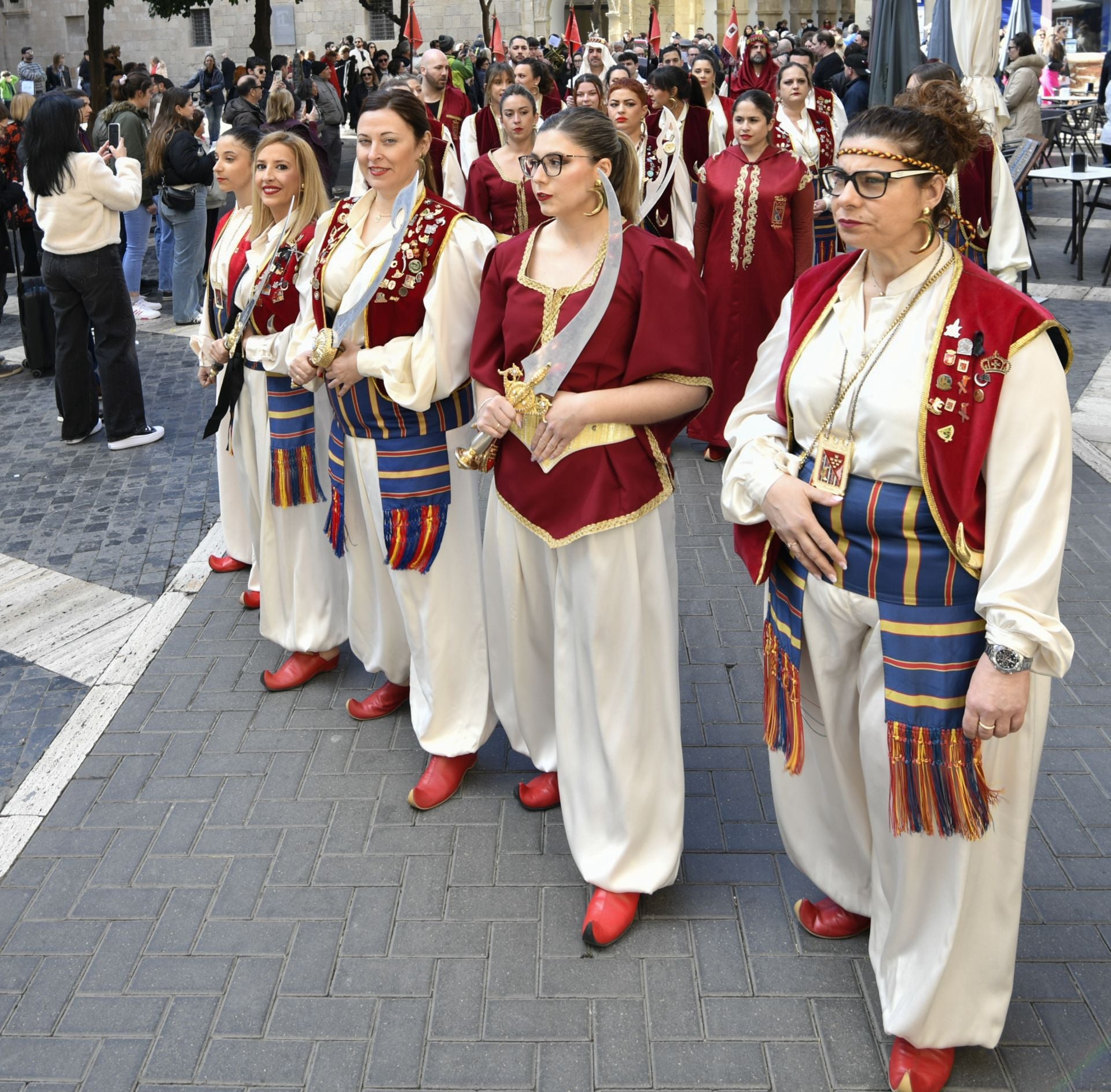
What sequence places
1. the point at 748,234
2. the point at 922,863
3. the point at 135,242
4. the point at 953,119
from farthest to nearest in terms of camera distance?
the point at 135,242 < the point at 748,234 < the point at 922,863 < the point at 953,119

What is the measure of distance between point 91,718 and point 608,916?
2328mm

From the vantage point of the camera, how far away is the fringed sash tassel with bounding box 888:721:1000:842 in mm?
2564

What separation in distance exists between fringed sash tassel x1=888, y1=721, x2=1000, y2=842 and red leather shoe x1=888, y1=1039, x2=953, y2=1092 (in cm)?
57

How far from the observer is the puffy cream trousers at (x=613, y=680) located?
323 centimetres

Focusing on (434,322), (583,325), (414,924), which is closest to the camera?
(583,325)

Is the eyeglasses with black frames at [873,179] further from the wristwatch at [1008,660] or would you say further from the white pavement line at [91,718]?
the white pavement line at [91,718]

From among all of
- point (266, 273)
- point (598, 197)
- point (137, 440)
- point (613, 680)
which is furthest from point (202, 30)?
point (613, 680)

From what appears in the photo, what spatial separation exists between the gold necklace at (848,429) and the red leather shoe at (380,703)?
7.44 feet

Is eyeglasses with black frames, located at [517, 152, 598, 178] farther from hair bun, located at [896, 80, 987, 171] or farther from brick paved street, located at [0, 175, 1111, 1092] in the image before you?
brick paved street, located at [0, 175, 1111, 1092]

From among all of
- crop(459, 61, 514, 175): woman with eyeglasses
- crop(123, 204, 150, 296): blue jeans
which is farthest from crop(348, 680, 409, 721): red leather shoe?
crop(123, 204, 150, 296): blue jeans

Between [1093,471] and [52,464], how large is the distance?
20.4 ft

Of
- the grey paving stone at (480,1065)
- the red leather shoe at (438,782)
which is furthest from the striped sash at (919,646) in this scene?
the red leather shoe at (438,782)

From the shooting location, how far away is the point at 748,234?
21.8ft

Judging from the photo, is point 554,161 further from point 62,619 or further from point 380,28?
point 380,28
